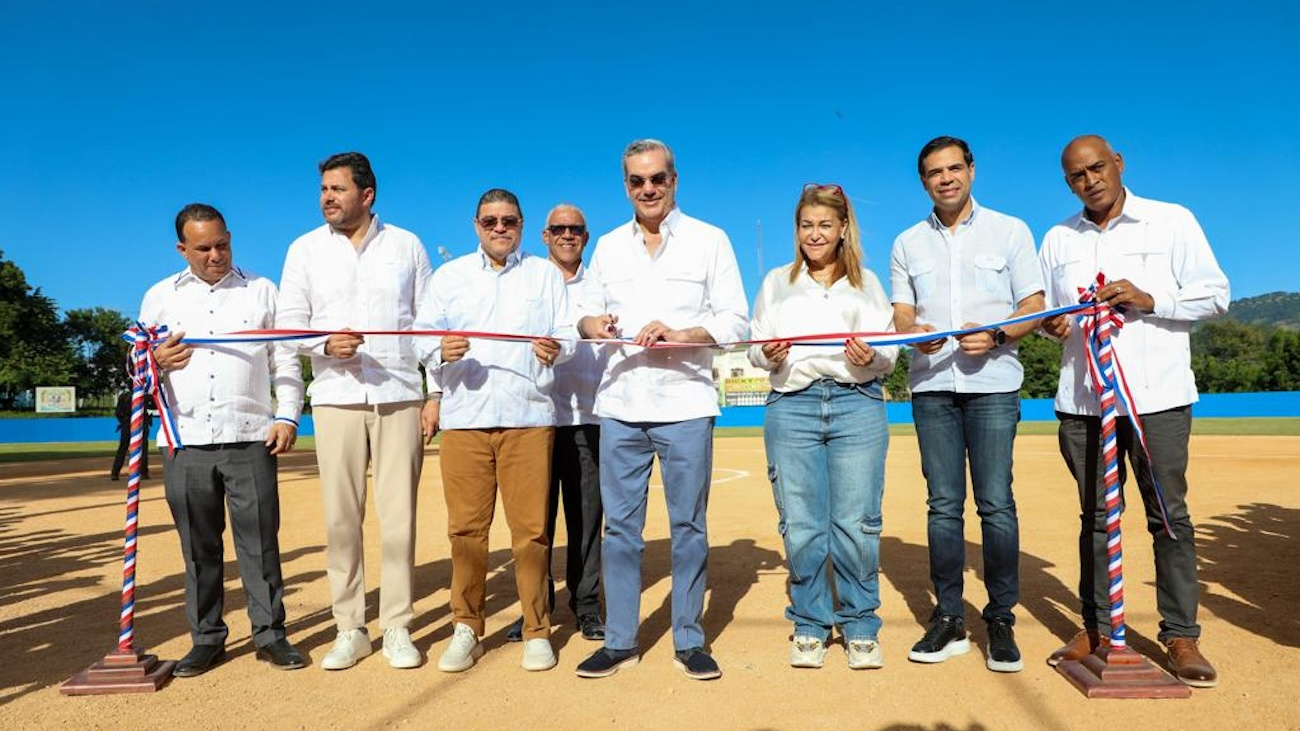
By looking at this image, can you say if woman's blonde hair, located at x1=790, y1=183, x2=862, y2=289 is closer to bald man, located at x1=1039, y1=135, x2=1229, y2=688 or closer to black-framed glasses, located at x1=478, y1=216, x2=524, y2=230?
bald man, located at x1=1039, y1=135, x2=1229, y2=688

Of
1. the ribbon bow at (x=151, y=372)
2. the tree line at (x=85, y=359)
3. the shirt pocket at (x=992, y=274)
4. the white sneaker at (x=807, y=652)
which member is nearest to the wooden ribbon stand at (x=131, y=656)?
the ribbon bow at (x=151, y=372)

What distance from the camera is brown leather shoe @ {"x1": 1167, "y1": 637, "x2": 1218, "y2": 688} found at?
399cm

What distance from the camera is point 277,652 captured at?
4691 millimetres

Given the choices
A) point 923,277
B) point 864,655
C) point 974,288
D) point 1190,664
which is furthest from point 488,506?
point 1190,664

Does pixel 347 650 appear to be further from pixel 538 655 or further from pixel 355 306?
pixel 355 306

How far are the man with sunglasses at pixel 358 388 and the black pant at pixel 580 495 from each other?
94 centimetres

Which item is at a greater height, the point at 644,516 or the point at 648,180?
the point at 648,180

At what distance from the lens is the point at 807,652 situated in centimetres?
443

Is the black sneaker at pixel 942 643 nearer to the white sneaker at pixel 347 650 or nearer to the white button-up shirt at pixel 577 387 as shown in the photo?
the white button-up shirt at pixel 577 387

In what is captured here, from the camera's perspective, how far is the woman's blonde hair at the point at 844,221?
15.1 feet

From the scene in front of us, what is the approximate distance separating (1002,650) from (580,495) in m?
2.56

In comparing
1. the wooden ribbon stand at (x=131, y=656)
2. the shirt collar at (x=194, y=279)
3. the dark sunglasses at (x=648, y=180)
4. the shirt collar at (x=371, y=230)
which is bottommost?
the wooden ribbon stand at (x=131, y=656)

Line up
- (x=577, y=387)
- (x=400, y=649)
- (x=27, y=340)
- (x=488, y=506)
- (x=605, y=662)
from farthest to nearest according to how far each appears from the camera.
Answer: (x=27, y=340)
(x=577, y=387)
(x=488, y=506)
(x=400, y=649)
(x=605, y=662)

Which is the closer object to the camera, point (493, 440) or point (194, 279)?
point (493, 440)
